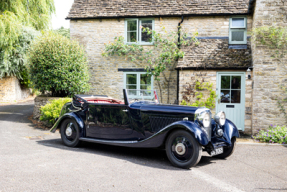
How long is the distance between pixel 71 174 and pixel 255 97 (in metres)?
6.96

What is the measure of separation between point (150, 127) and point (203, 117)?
113 cm

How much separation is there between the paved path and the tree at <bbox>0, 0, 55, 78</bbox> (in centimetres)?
882

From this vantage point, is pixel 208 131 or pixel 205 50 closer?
pixel 208 131

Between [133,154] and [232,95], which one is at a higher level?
[232,95]

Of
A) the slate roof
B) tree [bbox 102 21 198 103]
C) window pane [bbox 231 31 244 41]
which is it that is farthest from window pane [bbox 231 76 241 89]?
the slate roof

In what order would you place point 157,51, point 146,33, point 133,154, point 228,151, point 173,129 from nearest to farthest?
point 173,129
point 228,151
point 133,154
point 157,51
point 146,33

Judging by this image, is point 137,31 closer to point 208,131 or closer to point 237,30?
point 237,30

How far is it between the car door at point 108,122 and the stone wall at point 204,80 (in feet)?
16.7

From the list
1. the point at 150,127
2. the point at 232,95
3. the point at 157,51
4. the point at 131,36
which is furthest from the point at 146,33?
the point at 150,127

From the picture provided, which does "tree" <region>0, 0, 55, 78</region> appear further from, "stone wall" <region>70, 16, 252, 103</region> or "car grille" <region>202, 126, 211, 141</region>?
"car grille" <region>202, 126, 211, 141</region>

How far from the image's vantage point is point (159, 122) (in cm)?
548

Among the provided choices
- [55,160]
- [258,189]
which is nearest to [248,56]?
[258,189]

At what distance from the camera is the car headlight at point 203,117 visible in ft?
16.8

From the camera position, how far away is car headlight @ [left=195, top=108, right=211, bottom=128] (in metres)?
5.12
